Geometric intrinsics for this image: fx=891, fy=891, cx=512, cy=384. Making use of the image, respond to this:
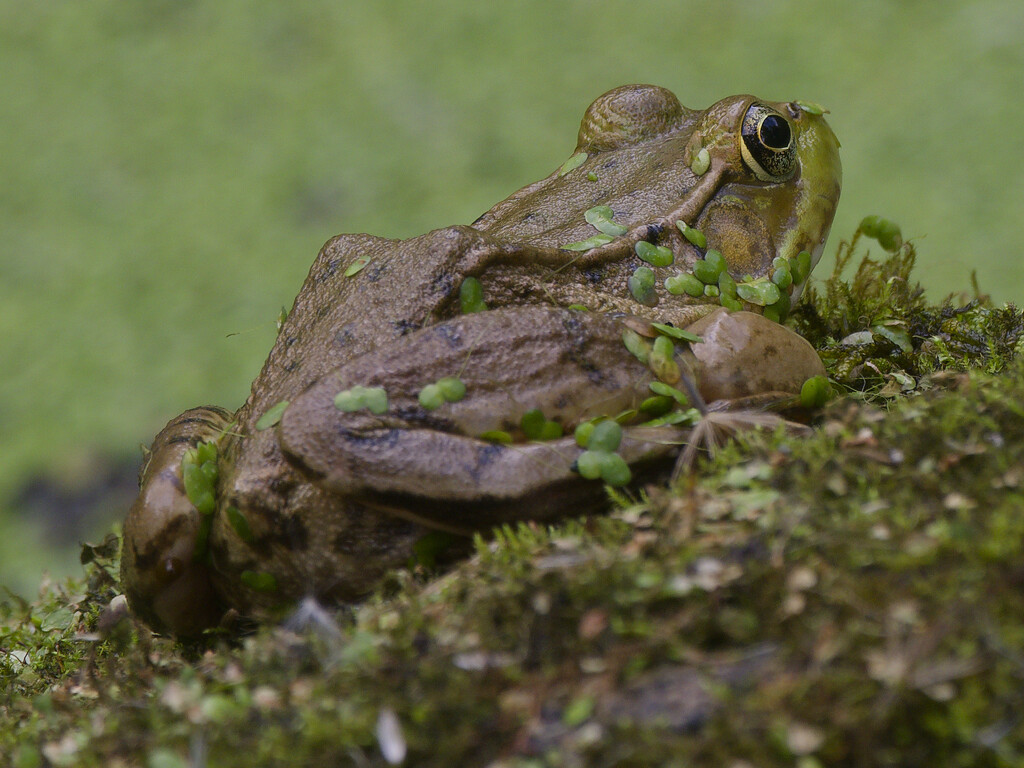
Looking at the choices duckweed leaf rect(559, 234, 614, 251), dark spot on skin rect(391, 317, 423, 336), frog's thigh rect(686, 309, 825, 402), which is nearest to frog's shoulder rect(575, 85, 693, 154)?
duckweed leaf rect(559, 234, 614, 251)

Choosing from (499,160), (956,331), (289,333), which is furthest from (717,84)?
(289,333)

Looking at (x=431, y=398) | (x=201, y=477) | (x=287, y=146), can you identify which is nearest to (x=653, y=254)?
(x=431, y=398)

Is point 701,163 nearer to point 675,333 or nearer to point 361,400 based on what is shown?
point 675,333

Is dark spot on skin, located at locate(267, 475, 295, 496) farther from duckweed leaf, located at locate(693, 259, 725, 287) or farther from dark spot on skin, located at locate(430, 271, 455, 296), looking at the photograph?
duckweed leaf, located at locate(693, 259, 725, 287)

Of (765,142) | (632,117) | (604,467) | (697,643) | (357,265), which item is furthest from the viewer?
(632,117)

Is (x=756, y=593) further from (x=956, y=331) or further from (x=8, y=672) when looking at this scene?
(x=8, y=672)

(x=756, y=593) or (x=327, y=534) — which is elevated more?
(x=327, y=534)
